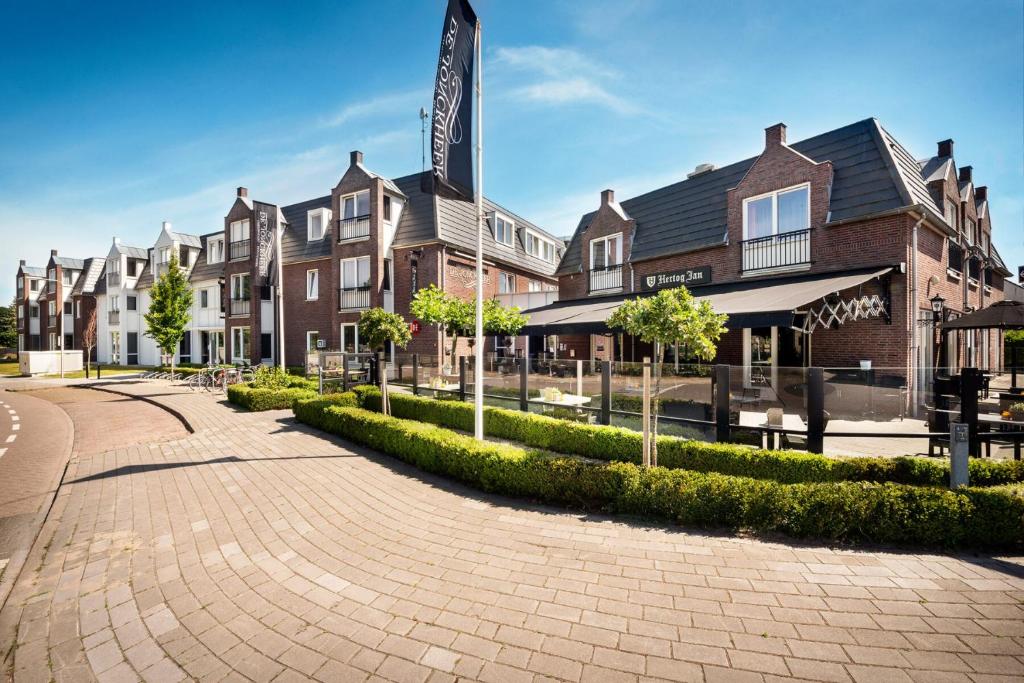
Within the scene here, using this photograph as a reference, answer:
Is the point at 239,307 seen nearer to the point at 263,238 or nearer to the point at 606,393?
the point at 263,238

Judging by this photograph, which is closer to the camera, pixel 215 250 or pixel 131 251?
pixel 215 250

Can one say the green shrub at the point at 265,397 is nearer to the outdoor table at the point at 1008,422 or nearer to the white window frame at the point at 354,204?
the white window frame at the point at 354,204

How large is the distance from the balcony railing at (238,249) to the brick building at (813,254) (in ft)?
66.2

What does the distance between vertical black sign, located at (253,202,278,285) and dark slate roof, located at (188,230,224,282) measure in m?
11.3

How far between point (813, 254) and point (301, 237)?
25.1 m

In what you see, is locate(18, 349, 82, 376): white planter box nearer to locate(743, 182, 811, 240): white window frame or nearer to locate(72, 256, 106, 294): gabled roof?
locate(72, 256, 106, 294): gabled roof

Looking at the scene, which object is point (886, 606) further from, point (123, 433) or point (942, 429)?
point (123, 433)

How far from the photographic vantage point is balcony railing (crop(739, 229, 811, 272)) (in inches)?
520

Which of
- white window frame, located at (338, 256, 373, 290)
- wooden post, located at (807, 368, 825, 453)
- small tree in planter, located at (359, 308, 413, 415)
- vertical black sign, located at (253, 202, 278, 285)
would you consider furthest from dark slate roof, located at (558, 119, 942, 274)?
vertical black sign, located at (253, 202, 278, 285)

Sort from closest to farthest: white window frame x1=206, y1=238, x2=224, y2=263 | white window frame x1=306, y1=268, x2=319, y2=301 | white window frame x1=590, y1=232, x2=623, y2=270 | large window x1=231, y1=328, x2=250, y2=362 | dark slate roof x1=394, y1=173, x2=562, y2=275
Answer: white window frame x1=590, y1=232, x2=623, y2=270, dark slate roof x1=394, y1=173, x2=562, y2=275, white window frame x1=306, y1=268, x2=319, y2=301, large window x1=231, y1=328, x2=250, y2=362, white window frame x1=206, y1=238, x2=224, y2=263

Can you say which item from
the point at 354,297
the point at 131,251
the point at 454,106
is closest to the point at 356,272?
the point at 354,297

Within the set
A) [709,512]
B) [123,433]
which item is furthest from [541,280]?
[709,512]

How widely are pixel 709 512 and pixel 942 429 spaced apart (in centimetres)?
480

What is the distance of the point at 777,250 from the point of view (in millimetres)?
13828
